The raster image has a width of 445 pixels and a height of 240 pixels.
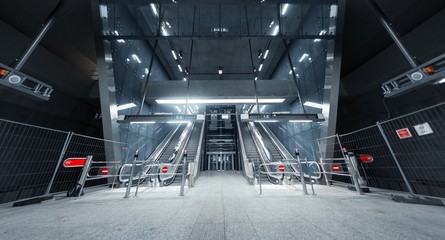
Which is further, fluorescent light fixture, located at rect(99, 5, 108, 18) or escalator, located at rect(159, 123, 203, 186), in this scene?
escalator, located at rect(159, 123, 203, 186)

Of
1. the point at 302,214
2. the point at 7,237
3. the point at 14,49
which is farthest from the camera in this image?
the point at 14,49

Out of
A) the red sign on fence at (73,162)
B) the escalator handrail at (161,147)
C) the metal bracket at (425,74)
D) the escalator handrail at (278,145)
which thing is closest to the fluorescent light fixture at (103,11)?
the red sign on fence at (73,162)

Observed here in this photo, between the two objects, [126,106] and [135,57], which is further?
[135,57]

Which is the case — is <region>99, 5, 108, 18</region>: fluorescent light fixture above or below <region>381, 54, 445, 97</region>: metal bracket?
above

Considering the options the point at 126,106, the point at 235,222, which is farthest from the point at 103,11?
the point at 235,222

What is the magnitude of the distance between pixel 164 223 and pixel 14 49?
8.14m

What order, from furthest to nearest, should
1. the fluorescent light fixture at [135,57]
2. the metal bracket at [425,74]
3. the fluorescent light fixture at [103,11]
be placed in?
1. the fluorescent light fixture at [135,57]
2. the fluorescent light fixture at [103,11]
3. the metal bracket at [425,74]

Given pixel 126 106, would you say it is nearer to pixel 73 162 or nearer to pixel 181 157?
pixel 181 157

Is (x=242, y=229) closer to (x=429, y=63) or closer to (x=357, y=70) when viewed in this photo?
(x=429, y=63)

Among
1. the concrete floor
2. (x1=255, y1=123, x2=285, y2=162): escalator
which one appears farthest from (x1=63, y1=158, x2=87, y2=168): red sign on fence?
(x1=255, y1=123, x2=285, y2=162): escalator

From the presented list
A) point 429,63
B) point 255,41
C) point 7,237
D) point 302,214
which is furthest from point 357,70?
point 7,237

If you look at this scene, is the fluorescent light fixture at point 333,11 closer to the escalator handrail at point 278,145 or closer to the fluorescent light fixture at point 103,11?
the escalator handrail at point 278,145

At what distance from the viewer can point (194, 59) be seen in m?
12.5

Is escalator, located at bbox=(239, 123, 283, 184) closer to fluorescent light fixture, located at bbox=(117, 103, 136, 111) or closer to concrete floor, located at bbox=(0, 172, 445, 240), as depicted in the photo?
concrete floor, located at bbox=(0, 172, 445, 240)
